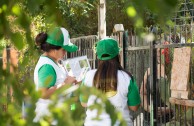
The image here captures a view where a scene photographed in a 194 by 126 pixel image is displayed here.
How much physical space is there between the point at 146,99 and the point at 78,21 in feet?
50.1

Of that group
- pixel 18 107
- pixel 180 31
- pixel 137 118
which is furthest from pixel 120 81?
pixel 18 107

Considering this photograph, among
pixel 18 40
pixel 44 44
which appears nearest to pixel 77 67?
pixel 44 44

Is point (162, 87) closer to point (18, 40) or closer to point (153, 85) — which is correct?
point (153, 85)

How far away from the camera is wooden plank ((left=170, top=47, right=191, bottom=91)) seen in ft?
17.4

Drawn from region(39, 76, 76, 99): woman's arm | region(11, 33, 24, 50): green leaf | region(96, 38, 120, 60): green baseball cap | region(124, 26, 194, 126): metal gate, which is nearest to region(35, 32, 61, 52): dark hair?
region(39, 76, 76, 99): woman's arm

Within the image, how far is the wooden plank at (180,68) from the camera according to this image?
5.31m

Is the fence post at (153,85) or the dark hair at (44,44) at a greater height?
the dark hair at (44,44)

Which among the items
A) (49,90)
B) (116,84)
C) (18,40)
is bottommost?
(116,84)

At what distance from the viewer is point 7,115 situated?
139cm

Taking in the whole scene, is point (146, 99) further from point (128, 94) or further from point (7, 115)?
point (7, 115)

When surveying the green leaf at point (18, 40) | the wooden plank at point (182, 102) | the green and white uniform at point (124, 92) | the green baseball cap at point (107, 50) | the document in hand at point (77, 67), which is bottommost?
the wooden plank at point (182, 102)

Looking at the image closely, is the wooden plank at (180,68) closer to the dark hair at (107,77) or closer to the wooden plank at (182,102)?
the wooden plank at (182,102)

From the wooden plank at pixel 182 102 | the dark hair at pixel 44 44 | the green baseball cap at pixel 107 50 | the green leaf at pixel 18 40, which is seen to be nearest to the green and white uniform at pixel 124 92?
the green baseball cap at pixel 107 50

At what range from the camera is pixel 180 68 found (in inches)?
212
